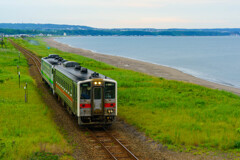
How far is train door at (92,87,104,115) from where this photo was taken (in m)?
19.5

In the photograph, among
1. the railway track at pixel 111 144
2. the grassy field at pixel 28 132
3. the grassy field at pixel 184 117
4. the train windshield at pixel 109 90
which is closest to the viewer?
the grassy field at pixel 28 132

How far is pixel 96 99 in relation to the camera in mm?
19547

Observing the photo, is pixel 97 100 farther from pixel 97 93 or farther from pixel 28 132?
pixel 28 132

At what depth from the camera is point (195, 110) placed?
26.0 meters

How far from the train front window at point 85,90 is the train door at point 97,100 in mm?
358

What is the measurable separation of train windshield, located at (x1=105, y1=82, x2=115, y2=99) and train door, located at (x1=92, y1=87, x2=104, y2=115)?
14.9 inches

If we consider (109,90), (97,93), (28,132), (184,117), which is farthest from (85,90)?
(184,117)

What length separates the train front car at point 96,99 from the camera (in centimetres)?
1944

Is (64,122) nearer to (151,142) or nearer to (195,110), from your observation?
(151,142)

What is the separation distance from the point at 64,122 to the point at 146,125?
576 centimetres

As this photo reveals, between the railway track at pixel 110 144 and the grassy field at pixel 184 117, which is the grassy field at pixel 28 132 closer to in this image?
the railway track at pixel 110 144

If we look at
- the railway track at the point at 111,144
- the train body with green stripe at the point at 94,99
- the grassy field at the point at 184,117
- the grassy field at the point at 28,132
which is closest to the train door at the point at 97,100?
the train body with green stripe at the point at 94,99

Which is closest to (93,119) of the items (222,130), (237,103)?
(222,130)

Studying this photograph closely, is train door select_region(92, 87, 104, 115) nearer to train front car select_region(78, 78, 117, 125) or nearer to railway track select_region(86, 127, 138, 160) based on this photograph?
train front car select_region(78, 78, 117, 125)
